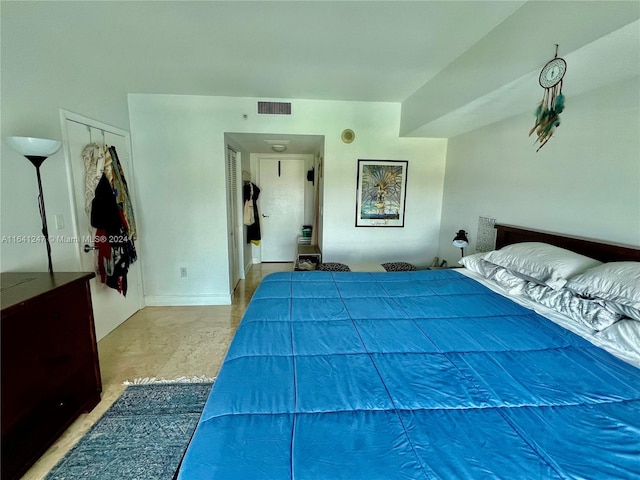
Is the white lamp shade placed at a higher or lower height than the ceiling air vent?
lower

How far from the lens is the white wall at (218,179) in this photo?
3.12 meters

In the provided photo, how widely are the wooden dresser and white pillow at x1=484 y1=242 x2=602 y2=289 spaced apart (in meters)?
2.70

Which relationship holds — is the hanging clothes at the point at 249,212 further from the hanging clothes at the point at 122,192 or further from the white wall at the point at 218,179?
the hanging clothes at the point at 122,192

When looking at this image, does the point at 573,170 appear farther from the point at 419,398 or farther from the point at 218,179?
the point at 218,179

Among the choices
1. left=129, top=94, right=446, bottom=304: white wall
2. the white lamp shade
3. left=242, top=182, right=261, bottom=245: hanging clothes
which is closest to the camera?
the white lamp shade

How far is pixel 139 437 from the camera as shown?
158cm

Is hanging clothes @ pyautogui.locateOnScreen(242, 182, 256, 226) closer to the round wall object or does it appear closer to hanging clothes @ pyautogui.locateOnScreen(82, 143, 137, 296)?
hanging clothes @ pyautogui.locateOnScreen(82, 143, 137, 296)

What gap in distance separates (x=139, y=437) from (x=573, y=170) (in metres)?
3.12

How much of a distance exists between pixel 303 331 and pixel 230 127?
263 cm

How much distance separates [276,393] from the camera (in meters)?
0.97

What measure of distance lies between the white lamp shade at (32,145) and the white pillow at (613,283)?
308cm

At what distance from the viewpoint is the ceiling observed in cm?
144

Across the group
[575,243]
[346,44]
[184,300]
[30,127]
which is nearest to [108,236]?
[30,127]

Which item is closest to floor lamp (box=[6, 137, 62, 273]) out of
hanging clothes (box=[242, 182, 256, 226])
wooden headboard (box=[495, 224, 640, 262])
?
hanging clothes (box=[242, 182, 256, 226])
